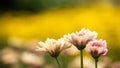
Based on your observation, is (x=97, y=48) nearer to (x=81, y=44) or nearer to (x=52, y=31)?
(x=81, y=44)

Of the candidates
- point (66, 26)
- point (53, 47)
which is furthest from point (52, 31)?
point (53, 47)

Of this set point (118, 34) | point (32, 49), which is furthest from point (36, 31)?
point (32, 49)

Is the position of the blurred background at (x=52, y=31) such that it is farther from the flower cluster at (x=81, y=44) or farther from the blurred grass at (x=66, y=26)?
the flower cluster at (x=81, y=44)

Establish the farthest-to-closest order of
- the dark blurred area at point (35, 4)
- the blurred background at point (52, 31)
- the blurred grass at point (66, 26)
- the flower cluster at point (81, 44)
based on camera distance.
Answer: the dark blurred area at point (35, 4) < the blurred grass at point (66, 26) < the blurred background at point (52, 31) < the flower cluster at point (81, 44)

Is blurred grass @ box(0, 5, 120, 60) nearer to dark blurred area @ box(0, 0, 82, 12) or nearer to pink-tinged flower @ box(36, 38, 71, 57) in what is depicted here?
dark blurred area @ box(0, 0, 82, 12)

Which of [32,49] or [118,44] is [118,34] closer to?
[118,44]

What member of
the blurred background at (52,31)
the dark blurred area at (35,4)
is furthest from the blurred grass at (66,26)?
the dark blurred area at (35,4)

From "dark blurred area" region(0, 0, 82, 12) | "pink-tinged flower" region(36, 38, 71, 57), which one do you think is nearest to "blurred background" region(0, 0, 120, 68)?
"dark blurred area" region(0, 0, 82, 12)

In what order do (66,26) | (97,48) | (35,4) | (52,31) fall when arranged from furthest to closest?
(35,4), (66,26), (52,31), (97,48)
